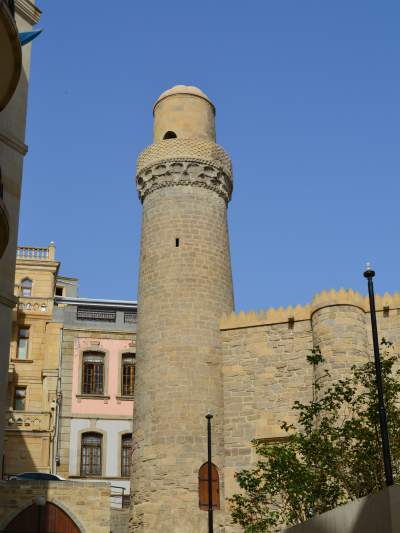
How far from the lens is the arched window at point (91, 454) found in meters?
36.6

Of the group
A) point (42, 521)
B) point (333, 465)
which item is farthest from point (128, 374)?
point (333, 465)

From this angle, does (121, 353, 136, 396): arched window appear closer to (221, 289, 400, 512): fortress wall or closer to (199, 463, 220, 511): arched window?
(221, 289, 400, 512): fortress wall

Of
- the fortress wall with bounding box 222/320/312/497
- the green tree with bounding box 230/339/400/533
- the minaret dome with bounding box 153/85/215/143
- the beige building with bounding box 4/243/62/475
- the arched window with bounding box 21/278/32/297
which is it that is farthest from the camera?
the arched window with bounding box 21/278/32/297

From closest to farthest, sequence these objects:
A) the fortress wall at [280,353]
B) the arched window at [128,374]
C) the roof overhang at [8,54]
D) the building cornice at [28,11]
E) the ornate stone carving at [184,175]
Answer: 1. the roof overhang at [8,54]
2. the building cornice at [28,11]
3. the fortress wall at [280,353]
4. the ornate stone carving at [184,175]
5. the arched window at [128,374]

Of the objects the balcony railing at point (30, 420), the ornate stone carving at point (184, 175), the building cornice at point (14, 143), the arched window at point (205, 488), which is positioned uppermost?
the ornate stone carving at point (184, 175)

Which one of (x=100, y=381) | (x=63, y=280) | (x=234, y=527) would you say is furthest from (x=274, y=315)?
(x=63, y=280)

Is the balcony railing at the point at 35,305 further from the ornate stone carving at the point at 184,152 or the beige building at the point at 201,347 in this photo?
the ornate stone carving at the point at 184,152

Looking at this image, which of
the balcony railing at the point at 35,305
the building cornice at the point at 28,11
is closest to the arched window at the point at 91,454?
the balcony railing at the point at 35,305

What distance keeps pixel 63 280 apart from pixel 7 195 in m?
29.9

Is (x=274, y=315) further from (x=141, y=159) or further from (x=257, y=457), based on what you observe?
(x=141, y=159)

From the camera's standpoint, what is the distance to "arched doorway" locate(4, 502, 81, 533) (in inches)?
1051

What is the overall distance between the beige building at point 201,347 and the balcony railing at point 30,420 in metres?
7.55

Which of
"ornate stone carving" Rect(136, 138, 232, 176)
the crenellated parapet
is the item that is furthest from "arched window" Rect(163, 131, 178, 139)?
the crenellated parapet

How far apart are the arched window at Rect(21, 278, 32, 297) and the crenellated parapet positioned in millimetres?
13908
